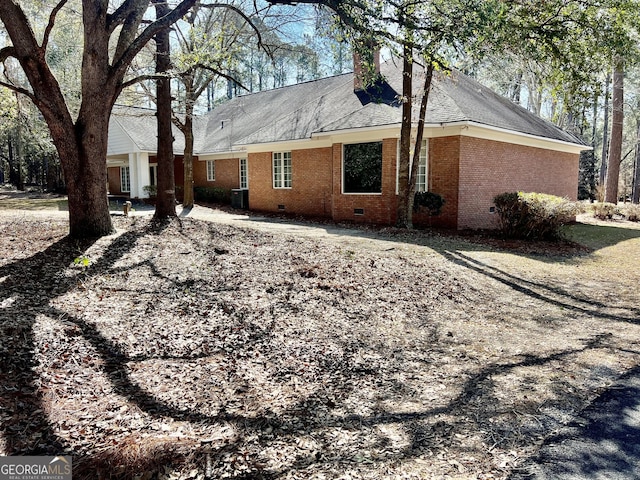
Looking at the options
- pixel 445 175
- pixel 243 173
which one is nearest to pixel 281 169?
pixel 243 173

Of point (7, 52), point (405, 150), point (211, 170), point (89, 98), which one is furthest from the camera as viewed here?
point (211, 170)

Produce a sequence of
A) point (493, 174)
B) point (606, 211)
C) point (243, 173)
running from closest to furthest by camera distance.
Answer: point (493, 174) < point (606, 211) < point (243, 173)

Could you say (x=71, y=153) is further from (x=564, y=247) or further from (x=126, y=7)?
(x=564, y=247)

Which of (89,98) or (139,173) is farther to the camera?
Result: (139,173)

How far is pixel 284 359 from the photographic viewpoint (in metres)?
4.31

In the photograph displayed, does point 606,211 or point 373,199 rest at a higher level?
point 373,199

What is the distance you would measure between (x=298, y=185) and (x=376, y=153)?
4.26 metres

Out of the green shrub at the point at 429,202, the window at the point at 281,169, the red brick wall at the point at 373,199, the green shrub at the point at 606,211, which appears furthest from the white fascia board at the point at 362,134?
the green shrub at the point at 606,211

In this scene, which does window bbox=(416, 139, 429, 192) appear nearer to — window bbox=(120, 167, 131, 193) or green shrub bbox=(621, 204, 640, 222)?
green shrub bbox=(621, 204, 640, 222)

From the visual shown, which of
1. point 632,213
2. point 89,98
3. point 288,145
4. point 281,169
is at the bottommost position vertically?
point 632,213

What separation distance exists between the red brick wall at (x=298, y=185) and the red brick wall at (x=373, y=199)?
989 mm

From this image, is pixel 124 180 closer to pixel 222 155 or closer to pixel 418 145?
pixel 222 155

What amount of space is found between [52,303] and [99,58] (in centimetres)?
441

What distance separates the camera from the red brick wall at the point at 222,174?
23.1 metres
